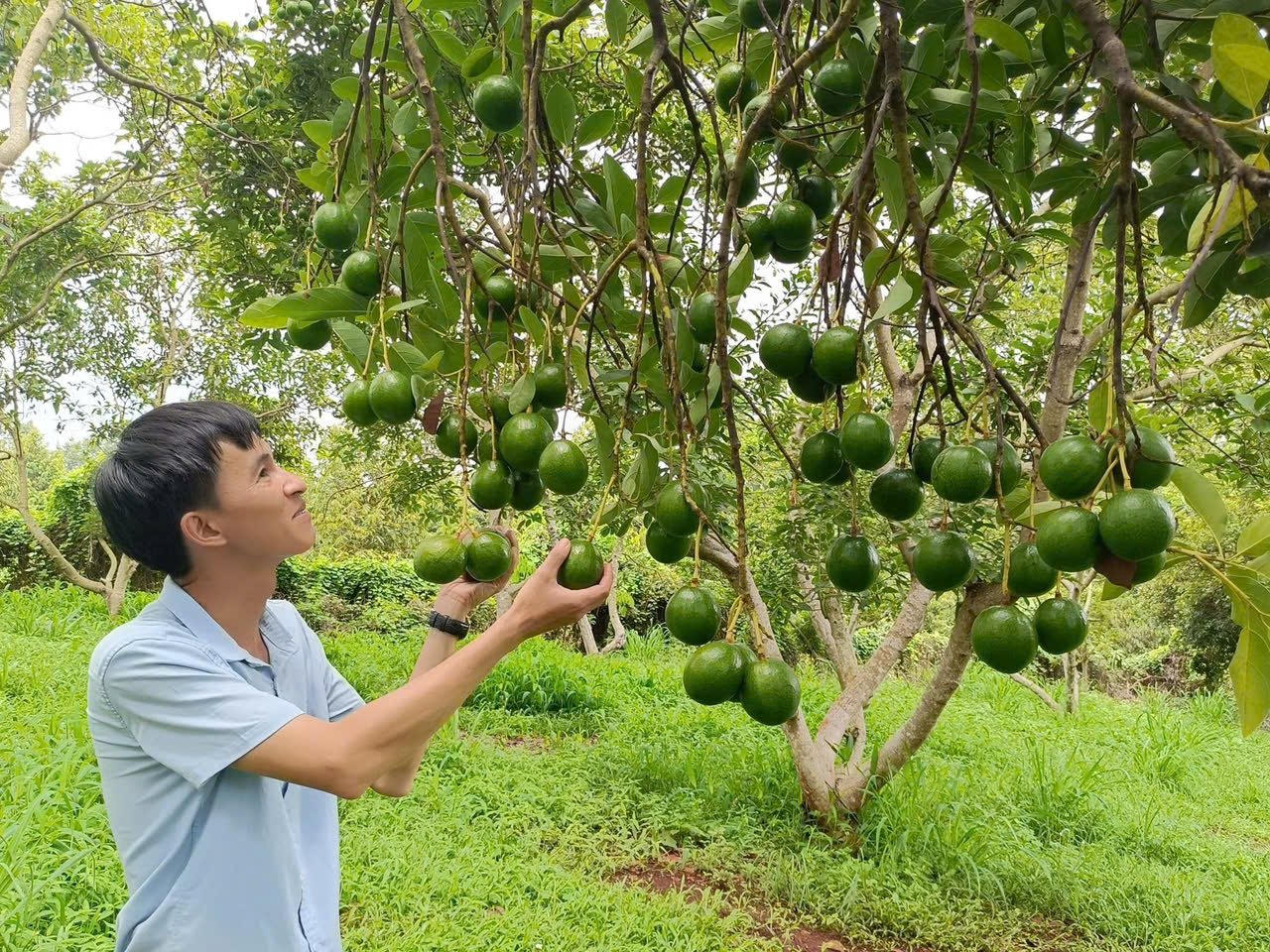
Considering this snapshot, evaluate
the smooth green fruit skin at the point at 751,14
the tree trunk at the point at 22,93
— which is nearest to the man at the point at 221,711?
the smooth green fruit skin at the point at 751,14

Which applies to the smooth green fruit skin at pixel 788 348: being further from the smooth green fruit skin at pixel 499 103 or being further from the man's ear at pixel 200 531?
the man's ear at pixel 200 531

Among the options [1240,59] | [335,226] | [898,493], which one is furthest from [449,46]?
[1240,59]

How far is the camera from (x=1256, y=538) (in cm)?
84

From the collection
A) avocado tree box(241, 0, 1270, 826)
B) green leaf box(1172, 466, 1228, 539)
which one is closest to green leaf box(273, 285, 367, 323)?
avocado tree box(241, 0, 1270, 826)

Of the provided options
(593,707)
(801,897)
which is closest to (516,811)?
(801,897)

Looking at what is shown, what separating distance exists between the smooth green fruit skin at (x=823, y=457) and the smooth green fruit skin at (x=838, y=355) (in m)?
0.13

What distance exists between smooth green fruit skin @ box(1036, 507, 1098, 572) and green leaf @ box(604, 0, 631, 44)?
3.30 feet

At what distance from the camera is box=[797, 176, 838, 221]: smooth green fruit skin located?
1.15 meters

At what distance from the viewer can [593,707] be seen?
5809mm

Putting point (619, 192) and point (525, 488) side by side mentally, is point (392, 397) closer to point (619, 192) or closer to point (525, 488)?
point (525, 488)

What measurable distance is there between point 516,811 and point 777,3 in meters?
3.54

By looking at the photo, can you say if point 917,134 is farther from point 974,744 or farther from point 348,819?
point 974,744

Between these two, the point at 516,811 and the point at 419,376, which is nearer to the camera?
the point at 419,376

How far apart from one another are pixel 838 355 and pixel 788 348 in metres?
0.09
